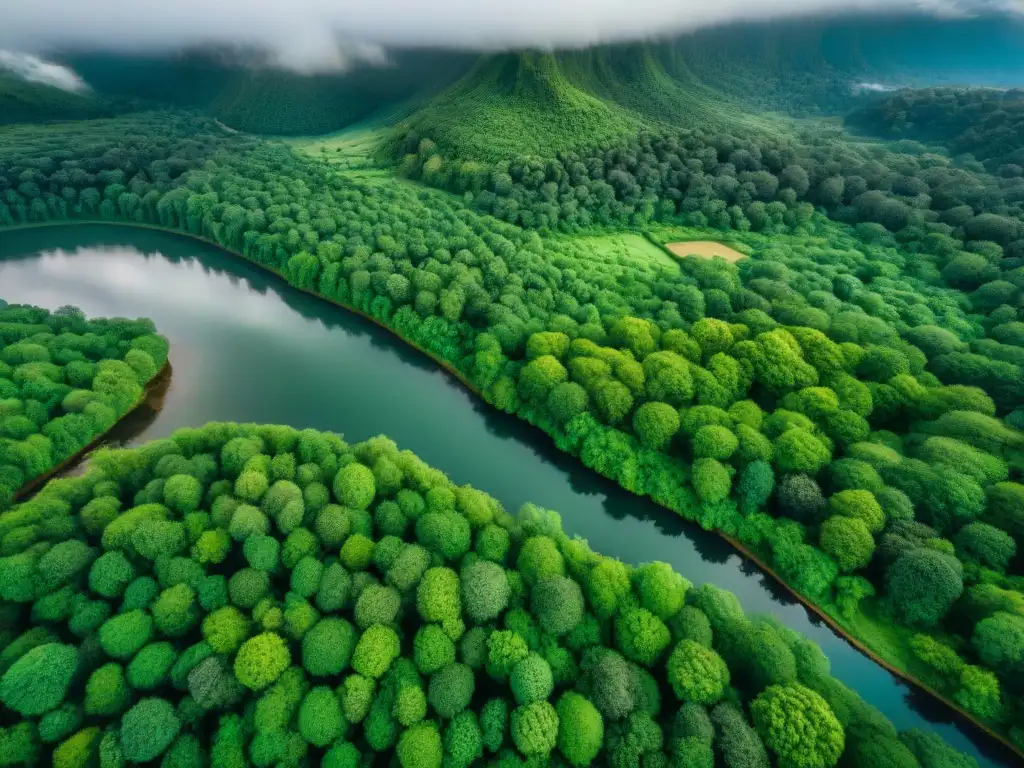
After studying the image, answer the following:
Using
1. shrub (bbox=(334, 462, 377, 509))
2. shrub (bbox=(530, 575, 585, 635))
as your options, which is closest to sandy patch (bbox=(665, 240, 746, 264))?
shrub (bbox=(530, 575, 585, 635))

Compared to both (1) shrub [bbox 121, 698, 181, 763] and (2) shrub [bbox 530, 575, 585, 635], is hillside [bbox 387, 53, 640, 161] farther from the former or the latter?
(1) shrub [bbox 121, 698, 181, 763]

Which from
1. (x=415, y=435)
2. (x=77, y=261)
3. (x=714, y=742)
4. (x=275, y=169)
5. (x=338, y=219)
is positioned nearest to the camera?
(x=714, y=742)

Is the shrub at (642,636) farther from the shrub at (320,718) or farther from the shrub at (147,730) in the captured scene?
the shrub at (147,730)

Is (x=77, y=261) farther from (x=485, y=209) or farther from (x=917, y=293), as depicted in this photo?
(x=917, y=293)

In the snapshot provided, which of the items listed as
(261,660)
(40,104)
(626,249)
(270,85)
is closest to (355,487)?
(261,660)

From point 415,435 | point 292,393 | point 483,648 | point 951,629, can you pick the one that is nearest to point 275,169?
point 292,393

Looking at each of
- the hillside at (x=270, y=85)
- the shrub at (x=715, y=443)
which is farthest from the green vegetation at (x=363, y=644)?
the hillside at (x=270, y=85)
